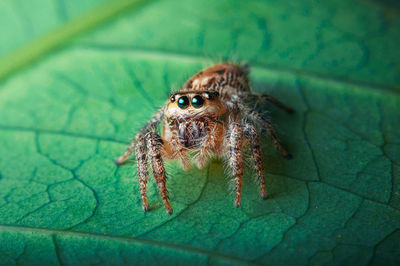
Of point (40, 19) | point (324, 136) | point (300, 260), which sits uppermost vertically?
point (40, 19)

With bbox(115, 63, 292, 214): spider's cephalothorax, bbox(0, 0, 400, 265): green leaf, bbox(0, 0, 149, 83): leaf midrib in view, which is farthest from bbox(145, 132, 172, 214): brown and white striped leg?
bbox(0, 0, 149, 83): leaf midrib

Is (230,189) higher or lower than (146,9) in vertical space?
lower

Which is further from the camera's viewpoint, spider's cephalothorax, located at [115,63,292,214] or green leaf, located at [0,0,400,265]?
spider's cephalothorax, located at [115,63,292,214]

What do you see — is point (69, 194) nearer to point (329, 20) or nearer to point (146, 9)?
point (146, 9)

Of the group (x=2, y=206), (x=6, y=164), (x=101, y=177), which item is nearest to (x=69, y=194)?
(x=101, y=177)

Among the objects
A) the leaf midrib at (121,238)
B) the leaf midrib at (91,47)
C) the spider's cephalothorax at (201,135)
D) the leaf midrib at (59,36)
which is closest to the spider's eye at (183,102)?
the spider's cephalothorax at (201,135)

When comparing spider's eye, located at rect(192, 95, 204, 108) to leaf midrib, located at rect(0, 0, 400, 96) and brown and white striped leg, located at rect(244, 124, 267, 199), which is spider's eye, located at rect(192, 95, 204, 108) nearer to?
brown and white striped leg, located at rect(244, 124, 267, 199)

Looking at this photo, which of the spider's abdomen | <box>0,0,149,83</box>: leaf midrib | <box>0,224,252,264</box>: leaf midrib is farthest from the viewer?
<box>0,0,149,83</box>: leaf midrib

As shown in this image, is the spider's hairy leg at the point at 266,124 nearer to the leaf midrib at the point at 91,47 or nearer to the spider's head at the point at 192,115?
the spider's head at the point at 192,115
